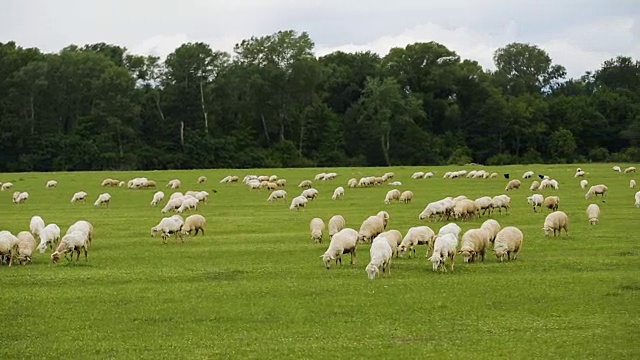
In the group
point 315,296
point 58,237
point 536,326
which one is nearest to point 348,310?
point 315,296

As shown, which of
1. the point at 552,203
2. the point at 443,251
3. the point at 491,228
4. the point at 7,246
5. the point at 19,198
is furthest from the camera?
the point at 19,198

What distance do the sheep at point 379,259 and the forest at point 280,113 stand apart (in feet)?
243

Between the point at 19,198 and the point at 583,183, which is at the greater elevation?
the point at 583,183

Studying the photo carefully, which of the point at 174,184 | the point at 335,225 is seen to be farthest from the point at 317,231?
the point at 174,184

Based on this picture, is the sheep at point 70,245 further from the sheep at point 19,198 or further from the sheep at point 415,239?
the sheep at point 19,198

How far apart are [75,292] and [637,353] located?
13.5 meters

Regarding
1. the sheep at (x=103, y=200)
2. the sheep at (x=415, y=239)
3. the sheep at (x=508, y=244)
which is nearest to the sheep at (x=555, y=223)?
the sheep at (x=508, y=244)

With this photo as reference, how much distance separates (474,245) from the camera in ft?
83.3

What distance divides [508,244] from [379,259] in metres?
5.17

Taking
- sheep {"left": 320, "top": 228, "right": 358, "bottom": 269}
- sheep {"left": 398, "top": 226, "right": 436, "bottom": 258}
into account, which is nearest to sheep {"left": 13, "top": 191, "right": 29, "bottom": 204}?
sheep {"left": 320, "top": 228, "right": 358, "bottom": 269}

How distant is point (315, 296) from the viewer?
66.3 ft

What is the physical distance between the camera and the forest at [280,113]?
325 feet

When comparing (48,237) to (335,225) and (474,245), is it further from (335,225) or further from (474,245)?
(474,245)

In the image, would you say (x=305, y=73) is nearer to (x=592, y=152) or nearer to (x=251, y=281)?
(x=592, y=152)
